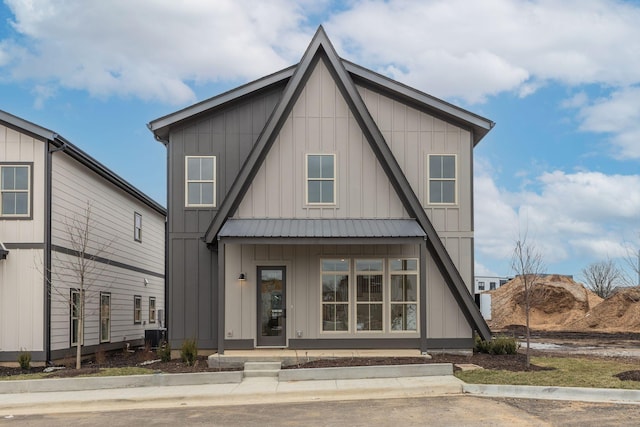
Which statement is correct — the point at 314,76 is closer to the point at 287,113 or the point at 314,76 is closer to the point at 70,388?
the point at 287,113

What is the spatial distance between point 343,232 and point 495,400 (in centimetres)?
650

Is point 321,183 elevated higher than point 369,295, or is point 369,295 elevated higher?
point 321,183

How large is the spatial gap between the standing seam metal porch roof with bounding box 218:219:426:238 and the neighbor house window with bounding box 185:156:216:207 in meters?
1.31

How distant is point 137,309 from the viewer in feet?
87.4

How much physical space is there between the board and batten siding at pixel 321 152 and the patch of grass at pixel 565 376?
5.37 meters

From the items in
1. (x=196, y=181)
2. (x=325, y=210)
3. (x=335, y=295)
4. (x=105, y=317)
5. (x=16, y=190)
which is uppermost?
(x=196, y=181)

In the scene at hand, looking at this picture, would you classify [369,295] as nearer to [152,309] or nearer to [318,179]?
[318,179]

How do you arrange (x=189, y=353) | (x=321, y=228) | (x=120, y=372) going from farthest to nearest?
(x=321, y=228)
(x=189, y=353)
(x=120, y=372)

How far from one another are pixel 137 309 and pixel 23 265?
931cm

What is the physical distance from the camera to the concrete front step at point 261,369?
1491 cm

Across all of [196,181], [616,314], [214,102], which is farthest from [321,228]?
[616,314]

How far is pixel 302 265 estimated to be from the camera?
59.3 feet

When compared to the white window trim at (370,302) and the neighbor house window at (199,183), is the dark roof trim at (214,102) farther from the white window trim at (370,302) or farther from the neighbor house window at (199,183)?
the white window trim at (370,302)

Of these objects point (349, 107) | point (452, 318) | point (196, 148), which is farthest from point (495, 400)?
point (196, 148)
